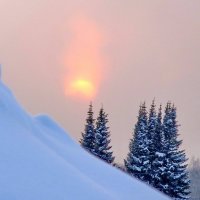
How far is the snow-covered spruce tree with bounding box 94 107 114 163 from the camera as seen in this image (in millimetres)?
31938

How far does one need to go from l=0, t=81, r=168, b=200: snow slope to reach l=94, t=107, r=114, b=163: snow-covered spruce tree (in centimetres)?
2382

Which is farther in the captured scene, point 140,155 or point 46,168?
point 140,155

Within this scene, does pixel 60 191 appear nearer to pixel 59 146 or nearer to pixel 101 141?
pixel 59 146

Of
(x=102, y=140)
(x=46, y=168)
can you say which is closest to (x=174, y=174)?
(x=102, y=140)

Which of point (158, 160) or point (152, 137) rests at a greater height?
point (152, 137)

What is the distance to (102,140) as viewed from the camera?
32344 millimetres

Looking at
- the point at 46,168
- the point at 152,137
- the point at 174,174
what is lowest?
the point at 46,168

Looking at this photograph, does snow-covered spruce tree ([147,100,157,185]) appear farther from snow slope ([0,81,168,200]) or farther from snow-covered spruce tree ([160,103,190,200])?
snow slope ([0,81,168,200])

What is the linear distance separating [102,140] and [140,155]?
9.64 ft

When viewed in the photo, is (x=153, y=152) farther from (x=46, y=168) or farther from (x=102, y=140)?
(x=46, y=168)

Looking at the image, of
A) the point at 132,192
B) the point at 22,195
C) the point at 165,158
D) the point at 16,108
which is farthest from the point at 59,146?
the point at 165,158

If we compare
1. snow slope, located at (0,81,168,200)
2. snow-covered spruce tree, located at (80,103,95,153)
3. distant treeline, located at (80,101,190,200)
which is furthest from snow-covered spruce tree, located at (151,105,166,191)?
snow slope, located at (0,81,168,200)

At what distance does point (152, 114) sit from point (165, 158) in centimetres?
481

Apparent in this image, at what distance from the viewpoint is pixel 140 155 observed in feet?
105
